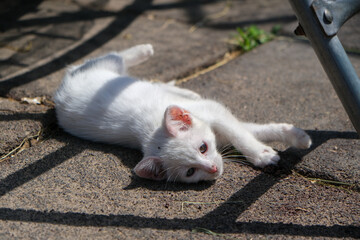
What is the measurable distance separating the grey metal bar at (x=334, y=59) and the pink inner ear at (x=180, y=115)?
0.92 meters

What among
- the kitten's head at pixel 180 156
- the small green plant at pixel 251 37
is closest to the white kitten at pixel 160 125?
the kitten's head at pixel 180 156

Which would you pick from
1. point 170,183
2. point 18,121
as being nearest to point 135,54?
point 18,121

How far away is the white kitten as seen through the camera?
2412 mm

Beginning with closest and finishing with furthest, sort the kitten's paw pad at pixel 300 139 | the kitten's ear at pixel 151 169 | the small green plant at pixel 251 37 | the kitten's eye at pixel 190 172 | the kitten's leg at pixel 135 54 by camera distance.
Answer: the kitten's ear at pixel 151 169, the kitten's eye at pixel 190 172, the kitten's paw pad at pixel 300 139, the kitten's leg at pixel 135 54, the small green plant at pixel 251 37

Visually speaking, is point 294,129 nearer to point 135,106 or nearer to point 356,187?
point 356,187

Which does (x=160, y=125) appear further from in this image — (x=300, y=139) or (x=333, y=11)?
(x=333, y=11)

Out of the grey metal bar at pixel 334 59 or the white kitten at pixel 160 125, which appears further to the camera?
the white kitten at pixel 160 125

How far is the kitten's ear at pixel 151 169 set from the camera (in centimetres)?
232

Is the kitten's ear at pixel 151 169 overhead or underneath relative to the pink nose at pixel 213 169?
overhead

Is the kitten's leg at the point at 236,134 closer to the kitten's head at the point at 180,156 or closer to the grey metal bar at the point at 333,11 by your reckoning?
the kitten's head at the point at 180,156

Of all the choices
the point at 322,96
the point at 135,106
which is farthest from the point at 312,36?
the point at 322,96

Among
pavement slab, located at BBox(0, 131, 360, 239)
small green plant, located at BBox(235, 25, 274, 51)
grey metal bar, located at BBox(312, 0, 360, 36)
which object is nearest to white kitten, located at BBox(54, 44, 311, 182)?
pavement slab, located at BBox(0, 131, 360, 239)

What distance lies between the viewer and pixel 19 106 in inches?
121

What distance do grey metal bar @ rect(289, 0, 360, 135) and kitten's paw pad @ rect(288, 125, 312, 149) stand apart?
0.75m
